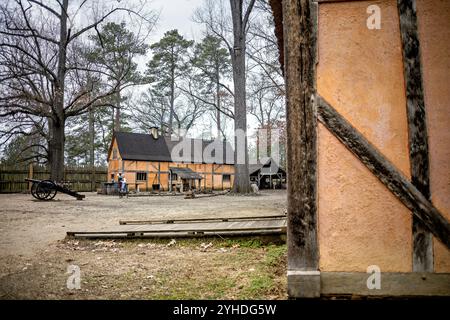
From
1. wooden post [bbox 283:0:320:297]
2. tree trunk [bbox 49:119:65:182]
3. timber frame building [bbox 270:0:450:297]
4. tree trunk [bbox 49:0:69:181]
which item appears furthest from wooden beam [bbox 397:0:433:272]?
tree trunk [bbox 49:119:65:182]

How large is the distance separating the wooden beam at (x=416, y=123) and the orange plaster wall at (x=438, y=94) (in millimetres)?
48

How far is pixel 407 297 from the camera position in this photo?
239 cm

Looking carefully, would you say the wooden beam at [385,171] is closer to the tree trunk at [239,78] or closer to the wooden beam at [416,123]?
the wooden beam at [416,123]

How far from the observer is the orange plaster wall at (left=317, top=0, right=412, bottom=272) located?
2459mm

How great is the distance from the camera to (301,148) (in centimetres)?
257

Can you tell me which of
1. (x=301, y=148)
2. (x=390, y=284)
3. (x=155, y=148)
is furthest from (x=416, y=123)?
(x=155, y=148)

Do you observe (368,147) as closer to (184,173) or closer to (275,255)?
(275,255)

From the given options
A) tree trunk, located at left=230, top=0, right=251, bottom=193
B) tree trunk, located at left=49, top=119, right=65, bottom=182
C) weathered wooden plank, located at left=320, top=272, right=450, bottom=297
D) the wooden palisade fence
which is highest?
tree trunk, located at left=230, top=0, right=251, bottom=193

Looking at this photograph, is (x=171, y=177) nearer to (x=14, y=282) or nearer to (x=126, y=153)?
(x=126, y=153)

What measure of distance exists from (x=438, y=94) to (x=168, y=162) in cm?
2865

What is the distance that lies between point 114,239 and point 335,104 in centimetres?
461

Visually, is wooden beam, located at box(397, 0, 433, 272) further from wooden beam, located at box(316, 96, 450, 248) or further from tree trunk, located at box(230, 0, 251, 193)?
tree trunk, located at box(230, 0, 251, 193)

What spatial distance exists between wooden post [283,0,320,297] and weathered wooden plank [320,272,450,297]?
5.6 inches

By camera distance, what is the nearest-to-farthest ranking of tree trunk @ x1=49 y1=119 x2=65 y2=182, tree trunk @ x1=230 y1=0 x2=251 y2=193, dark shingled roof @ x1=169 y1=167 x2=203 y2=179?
tree trunk @ x1=230 y1=0 x2=251 y2=193
tree trunk @ x1=49 y1=119 x2=65 y2=182
dark shingled roof @ x1=169 y1=167 x2=203 y2=179
